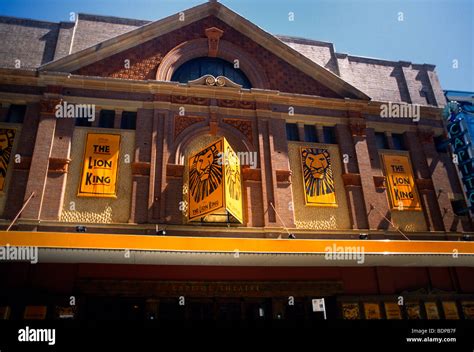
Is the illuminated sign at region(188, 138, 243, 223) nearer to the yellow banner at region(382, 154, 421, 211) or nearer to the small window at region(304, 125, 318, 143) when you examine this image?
the small window at region(304, 125, 318, 143)

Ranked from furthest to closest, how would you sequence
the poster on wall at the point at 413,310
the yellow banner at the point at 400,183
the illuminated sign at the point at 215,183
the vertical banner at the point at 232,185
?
the yellow banner at the point at 400,183
the poster on wall at the point at 413,310
the vertical banner at the point at 232,185
the illuminated sign at the point at 215,183

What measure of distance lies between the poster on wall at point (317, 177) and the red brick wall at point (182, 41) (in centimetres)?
325

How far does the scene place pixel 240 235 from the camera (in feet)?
45.2

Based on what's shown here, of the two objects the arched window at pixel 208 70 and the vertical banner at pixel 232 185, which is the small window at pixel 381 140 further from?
the vertical banner at pixel 232 185

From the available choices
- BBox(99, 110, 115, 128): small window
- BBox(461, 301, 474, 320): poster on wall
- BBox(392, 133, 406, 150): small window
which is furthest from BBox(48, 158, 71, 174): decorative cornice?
BBox(461, 301, 474, 320): poster on wall

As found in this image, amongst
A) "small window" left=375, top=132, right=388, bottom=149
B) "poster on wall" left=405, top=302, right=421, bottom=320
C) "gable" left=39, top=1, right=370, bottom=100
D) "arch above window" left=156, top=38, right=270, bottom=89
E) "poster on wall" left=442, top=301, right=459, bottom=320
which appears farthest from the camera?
"small window" left=375, top=132, right=388, bottom=149

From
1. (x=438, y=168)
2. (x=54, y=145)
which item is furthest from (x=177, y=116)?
(x=438, y=168)

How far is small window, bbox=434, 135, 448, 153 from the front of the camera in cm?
1770

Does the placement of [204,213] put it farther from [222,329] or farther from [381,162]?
[381,162]

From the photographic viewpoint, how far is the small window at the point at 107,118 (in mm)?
15160

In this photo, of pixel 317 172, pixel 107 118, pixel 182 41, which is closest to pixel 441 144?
pixel 317 172

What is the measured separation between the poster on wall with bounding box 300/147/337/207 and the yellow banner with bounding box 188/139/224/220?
4320 mm

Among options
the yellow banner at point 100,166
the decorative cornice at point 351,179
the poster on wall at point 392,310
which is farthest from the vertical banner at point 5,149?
the poster on wall at point 392,310

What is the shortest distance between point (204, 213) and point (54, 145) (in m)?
6.57
